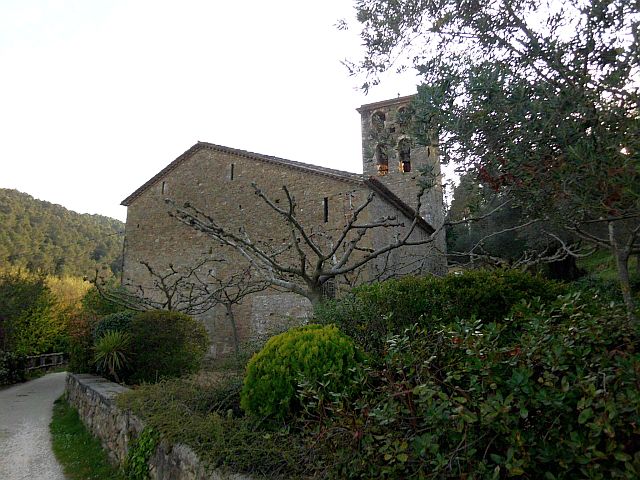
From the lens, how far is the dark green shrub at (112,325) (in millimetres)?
10008

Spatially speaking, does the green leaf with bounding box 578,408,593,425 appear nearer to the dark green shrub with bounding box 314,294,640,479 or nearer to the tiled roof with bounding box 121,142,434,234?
the dark green shrub with bounding box 314,294,640,479

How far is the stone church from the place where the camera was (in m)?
15.1

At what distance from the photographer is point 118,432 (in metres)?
5.69

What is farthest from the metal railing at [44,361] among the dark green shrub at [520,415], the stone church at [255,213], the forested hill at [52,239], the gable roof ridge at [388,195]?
the dark green shrub at [520,415]

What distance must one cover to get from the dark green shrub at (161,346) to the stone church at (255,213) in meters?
3.46

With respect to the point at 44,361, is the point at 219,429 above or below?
above

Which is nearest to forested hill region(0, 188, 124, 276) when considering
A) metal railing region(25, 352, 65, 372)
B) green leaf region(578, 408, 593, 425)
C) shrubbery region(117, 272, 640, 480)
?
metal railing region(25, 352, 65, 372)

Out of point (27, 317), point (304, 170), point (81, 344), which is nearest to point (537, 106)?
point (81, 344)

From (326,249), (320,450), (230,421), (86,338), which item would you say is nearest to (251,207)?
(326,249)

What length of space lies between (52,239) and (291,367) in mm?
48223

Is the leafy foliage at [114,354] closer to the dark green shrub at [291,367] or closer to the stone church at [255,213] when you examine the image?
the stone church at [255,213]

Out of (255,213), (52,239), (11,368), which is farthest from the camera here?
(52,239)

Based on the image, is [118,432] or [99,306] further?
Result: [99,306]

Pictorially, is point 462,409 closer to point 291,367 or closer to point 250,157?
point 291,367
